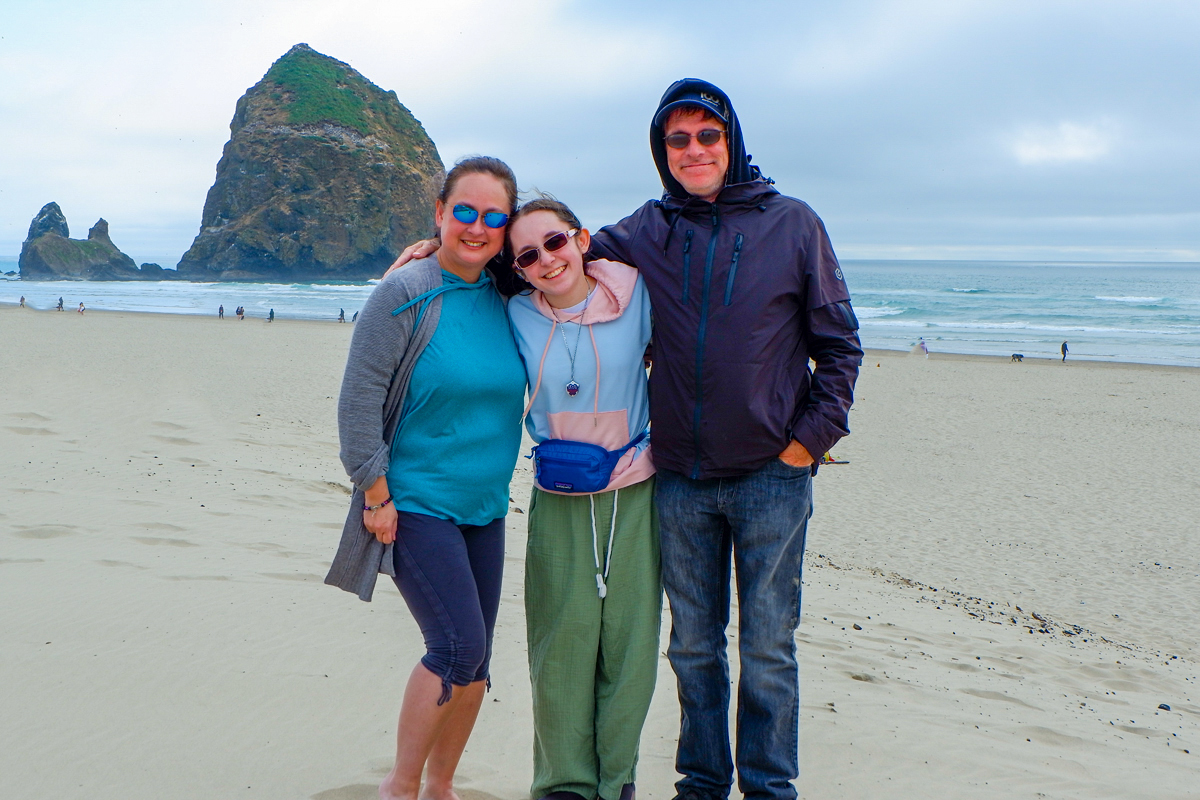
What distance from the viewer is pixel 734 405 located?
2363mm

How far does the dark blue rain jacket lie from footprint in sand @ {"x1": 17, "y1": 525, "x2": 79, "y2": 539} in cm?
424

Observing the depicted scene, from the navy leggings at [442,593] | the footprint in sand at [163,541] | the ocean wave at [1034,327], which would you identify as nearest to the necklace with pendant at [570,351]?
the navy leggings at [442,593]

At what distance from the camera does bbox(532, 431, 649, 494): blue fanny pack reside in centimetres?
245

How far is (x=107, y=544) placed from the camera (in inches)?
190

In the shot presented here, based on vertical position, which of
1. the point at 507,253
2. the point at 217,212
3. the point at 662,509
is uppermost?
the point at 217,212

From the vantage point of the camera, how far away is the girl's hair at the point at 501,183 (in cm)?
244

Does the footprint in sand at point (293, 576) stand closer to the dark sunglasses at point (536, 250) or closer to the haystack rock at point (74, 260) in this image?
the dark sunglasses at point (536, 250)

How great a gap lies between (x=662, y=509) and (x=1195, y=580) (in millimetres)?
6279

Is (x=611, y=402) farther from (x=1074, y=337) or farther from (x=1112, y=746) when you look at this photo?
(x=1074, y=337)

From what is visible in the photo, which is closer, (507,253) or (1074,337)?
(507,253)

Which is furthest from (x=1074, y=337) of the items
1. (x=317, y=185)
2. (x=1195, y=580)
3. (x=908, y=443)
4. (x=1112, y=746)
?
(x=317, y=185)

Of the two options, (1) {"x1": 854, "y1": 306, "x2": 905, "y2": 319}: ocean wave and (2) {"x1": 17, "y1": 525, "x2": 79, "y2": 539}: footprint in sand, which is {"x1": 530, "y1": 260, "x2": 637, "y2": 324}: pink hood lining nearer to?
(2) {"x1": 17, "y1": 525, "x2": 79, "y2": 539}: footprint in sand

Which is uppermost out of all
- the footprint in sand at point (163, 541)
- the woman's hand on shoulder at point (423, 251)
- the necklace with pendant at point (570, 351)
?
the woman's hand on shoulder at point (423, 251)

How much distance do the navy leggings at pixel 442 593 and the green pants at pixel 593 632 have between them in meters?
0.31
